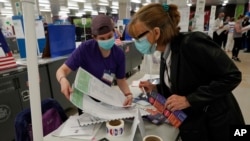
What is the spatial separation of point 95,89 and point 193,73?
1.70 ft

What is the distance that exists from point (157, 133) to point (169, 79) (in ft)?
0.97

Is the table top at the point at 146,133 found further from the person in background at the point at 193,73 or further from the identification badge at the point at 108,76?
the identification badge at the point at 108,76

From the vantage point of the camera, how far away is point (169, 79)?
1046 millimetres

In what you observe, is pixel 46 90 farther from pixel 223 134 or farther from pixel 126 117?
pixel 223 134

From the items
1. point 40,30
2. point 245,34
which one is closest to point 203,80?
point 40,30

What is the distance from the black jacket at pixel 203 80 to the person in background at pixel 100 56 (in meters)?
0.44

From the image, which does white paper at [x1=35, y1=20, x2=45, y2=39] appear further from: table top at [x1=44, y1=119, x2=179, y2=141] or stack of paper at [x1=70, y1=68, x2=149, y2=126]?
table top at [x1=44, y1=119, x2=179, y2=141]

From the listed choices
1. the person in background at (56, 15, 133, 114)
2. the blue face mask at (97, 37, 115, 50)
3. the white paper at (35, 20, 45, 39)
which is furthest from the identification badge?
the white paper at (35, 20, 45, 39)

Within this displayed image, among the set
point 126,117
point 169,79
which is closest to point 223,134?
point 169,79

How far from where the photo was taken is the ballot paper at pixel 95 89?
976 mm

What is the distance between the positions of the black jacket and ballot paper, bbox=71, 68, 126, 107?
0.34m

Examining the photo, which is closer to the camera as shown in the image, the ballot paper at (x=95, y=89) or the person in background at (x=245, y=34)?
the ballot paper at (x=95, y=89)

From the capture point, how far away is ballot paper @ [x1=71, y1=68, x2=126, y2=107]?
98 centimetres

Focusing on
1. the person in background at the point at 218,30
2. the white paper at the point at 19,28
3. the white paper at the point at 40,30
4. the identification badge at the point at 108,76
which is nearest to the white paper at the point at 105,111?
the identification badge at the point at 108,76
